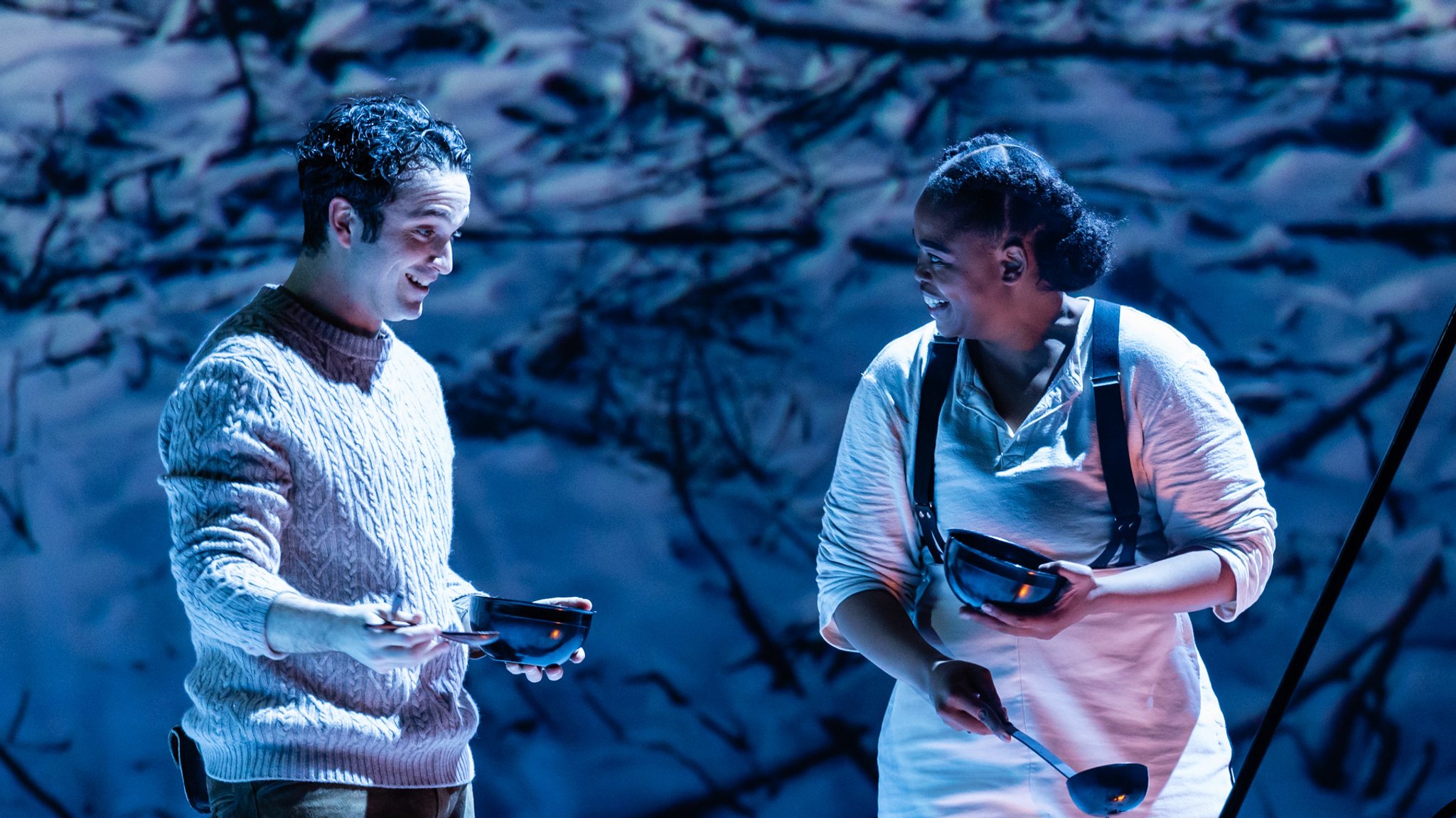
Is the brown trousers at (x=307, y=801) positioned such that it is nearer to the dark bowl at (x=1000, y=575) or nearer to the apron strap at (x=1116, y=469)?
the dark bowl at (x=1000, y=575)

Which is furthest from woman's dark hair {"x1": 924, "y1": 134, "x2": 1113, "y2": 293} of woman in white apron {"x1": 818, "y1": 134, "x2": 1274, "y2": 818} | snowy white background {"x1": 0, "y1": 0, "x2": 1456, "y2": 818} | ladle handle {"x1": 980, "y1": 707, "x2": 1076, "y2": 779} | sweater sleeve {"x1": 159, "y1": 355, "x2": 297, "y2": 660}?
snowy white background {"x1": 0, "y1": 0, "x2": 1456, "y2": 818}

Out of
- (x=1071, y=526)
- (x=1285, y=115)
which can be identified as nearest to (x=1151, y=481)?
(x=1071, y=526)

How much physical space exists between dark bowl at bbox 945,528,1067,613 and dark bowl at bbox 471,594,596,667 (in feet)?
1.29

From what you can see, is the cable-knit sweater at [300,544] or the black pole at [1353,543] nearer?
the black pole at [1353,543]

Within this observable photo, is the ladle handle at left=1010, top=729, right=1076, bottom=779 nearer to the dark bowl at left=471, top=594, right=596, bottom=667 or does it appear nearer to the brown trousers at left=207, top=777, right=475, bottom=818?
the dark bowl at left=471, top=594, right=596, bottom=667

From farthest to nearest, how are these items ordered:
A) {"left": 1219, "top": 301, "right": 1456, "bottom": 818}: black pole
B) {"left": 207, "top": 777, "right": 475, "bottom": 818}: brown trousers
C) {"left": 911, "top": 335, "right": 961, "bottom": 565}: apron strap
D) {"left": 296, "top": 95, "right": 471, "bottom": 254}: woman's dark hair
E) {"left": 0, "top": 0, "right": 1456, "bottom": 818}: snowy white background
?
{"left": 0, "top": 0, "right": 1456, "bottom": 818}: snowy white background
{"left": 911, "top": 335, "right": 961, "bottom": 565}: apron strap
{"left": 296, "top": 95, "right": 471, "bottom": 254}: woman's dark hair
{"left": 207, "top": 777, "right": 475, "bottom": 818}: brown trousers
{"left": 1219, "top": 301, "right": 1456, "bottom": 818}: black pole

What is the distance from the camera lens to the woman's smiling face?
5.12 feet

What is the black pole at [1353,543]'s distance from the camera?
1.04m

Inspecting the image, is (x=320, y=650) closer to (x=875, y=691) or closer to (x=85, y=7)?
(x=875, y=691)

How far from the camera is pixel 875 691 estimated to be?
2.88 m

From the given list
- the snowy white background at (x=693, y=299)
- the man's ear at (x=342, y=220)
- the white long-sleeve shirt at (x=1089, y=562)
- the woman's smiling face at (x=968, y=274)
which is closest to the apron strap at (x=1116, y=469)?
the white long-sleeve shirt at (x=1089, y=562)

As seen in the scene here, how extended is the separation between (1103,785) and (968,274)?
604mm

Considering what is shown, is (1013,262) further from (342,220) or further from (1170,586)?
(342,220)

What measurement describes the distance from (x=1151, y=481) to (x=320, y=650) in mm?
934
